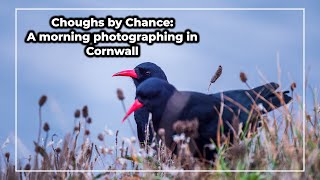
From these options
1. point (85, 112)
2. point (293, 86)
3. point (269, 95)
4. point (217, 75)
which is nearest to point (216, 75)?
point (217, 75)

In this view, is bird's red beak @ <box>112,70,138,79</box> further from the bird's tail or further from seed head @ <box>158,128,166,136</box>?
the bird's tail

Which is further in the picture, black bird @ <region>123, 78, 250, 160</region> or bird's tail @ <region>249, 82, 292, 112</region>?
bird's tail @ <region>249, 82, 292, 112</region>

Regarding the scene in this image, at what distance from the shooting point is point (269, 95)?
5652 millimetres

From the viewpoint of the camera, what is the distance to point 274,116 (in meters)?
5.46

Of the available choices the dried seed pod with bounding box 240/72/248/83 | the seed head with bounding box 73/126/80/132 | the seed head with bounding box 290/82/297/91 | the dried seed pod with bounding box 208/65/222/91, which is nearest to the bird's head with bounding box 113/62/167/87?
the dried seed pod with bounding box 208/65/222/91

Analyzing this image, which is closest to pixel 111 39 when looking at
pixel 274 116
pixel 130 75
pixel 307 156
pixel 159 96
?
pixel 130 75

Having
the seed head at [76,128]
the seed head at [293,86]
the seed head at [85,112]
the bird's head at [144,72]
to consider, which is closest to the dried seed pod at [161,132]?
the seed head at [85,112]

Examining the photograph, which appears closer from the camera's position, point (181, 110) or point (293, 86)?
point (181, 110)

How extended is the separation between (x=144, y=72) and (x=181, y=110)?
0.95 meters

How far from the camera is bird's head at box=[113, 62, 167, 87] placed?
6.07 m

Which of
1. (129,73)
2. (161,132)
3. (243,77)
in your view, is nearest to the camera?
(161,132)

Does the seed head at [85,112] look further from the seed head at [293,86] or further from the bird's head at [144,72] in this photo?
the seed head at [293,86]

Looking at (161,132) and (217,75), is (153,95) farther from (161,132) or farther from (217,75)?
(217,75)

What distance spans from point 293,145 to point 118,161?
1391 millimetres
